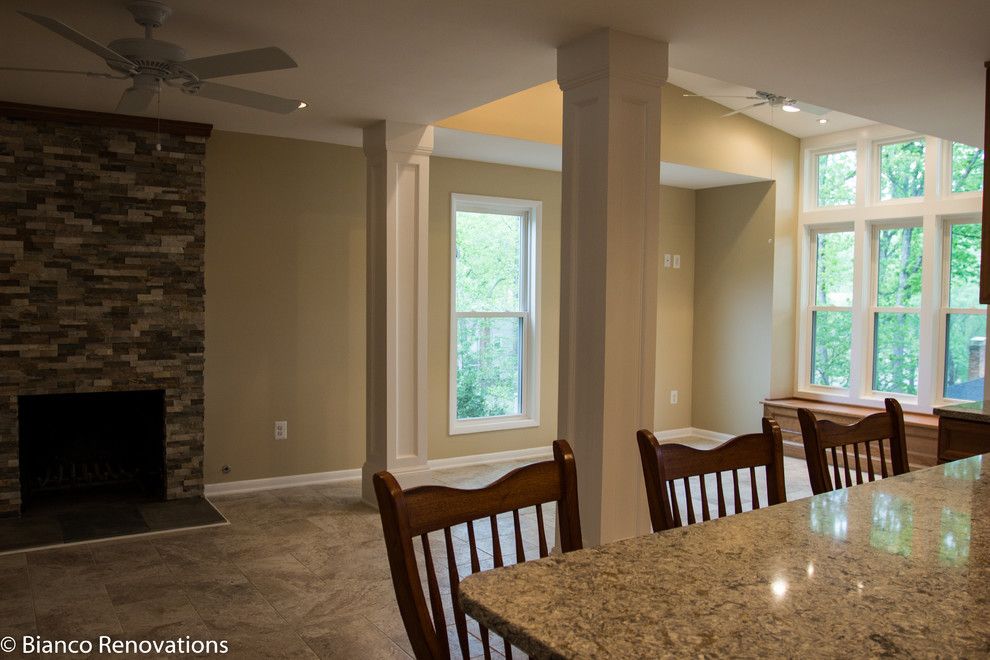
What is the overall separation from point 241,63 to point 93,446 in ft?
10.4

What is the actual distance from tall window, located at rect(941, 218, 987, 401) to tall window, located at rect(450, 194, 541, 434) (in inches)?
123

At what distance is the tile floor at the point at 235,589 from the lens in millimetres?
2869

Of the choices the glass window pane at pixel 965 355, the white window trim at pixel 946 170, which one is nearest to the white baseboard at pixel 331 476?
the glass window pane at pixel 965 355

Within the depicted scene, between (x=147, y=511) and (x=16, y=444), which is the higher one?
(x=16, y=444)

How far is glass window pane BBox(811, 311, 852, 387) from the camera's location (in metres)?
6.37

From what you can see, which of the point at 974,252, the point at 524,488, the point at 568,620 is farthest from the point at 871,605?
the point at 974,252

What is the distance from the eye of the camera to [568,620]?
953mm

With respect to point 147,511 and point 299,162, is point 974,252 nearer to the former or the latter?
point 299,162

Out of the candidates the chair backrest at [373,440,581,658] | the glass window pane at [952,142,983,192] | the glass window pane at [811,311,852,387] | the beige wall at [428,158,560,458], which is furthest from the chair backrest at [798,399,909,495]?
the glass window pane at [811,311,852,387]

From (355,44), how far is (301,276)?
227cm

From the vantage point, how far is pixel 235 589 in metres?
3.32

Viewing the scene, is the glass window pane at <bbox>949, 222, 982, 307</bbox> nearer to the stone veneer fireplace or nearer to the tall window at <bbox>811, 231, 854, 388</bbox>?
the tall window at <bbox>811, 231, 854, 388</bbox>

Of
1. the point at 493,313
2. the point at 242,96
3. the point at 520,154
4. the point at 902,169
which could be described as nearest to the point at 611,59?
the point at 242,96

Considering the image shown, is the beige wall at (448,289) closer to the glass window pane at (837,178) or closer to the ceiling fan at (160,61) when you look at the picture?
the glass window pane at (837,178)
